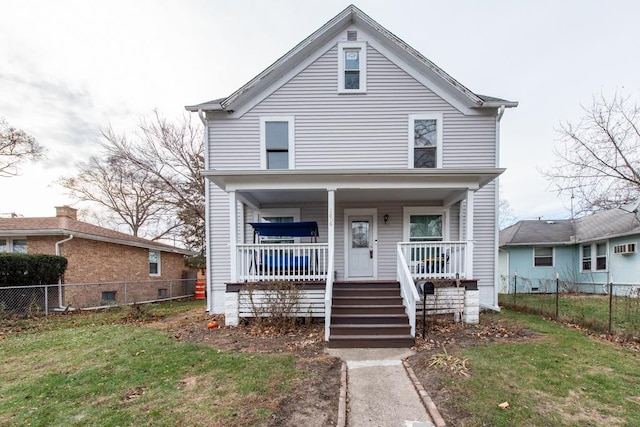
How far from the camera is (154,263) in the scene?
14.8 meters

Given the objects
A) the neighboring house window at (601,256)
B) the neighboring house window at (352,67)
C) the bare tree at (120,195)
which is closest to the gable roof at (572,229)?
the neighboring house window at (601,256)

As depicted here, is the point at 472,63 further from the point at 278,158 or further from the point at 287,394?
the point at 287,394

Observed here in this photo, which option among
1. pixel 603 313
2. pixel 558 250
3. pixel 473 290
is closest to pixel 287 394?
pixel 473 290

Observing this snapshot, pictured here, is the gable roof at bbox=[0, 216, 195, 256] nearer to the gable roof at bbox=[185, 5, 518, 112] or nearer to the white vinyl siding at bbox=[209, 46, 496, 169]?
the white vinyl siding at bbox=[209, 46, 496, 169]

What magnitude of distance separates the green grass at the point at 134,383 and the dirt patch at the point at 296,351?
211mm

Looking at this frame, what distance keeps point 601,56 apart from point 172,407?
1709 cm

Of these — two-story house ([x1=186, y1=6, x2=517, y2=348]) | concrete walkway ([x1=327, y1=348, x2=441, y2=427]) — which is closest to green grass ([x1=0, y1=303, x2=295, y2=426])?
concrete walkway ([x1=327, y1=348, x2=441, y2=427])

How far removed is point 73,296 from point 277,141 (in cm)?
940

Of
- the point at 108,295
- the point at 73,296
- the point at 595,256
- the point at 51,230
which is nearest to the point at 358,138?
the point at 51,230

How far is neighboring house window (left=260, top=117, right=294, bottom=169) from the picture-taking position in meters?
8.45

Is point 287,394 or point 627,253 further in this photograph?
point 627,253

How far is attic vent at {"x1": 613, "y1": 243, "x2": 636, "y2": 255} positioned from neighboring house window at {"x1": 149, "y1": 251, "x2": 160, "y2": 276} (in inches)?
841

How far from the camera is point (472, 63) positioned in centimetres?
1319

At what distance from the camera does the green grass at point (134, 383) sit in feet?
10.0
